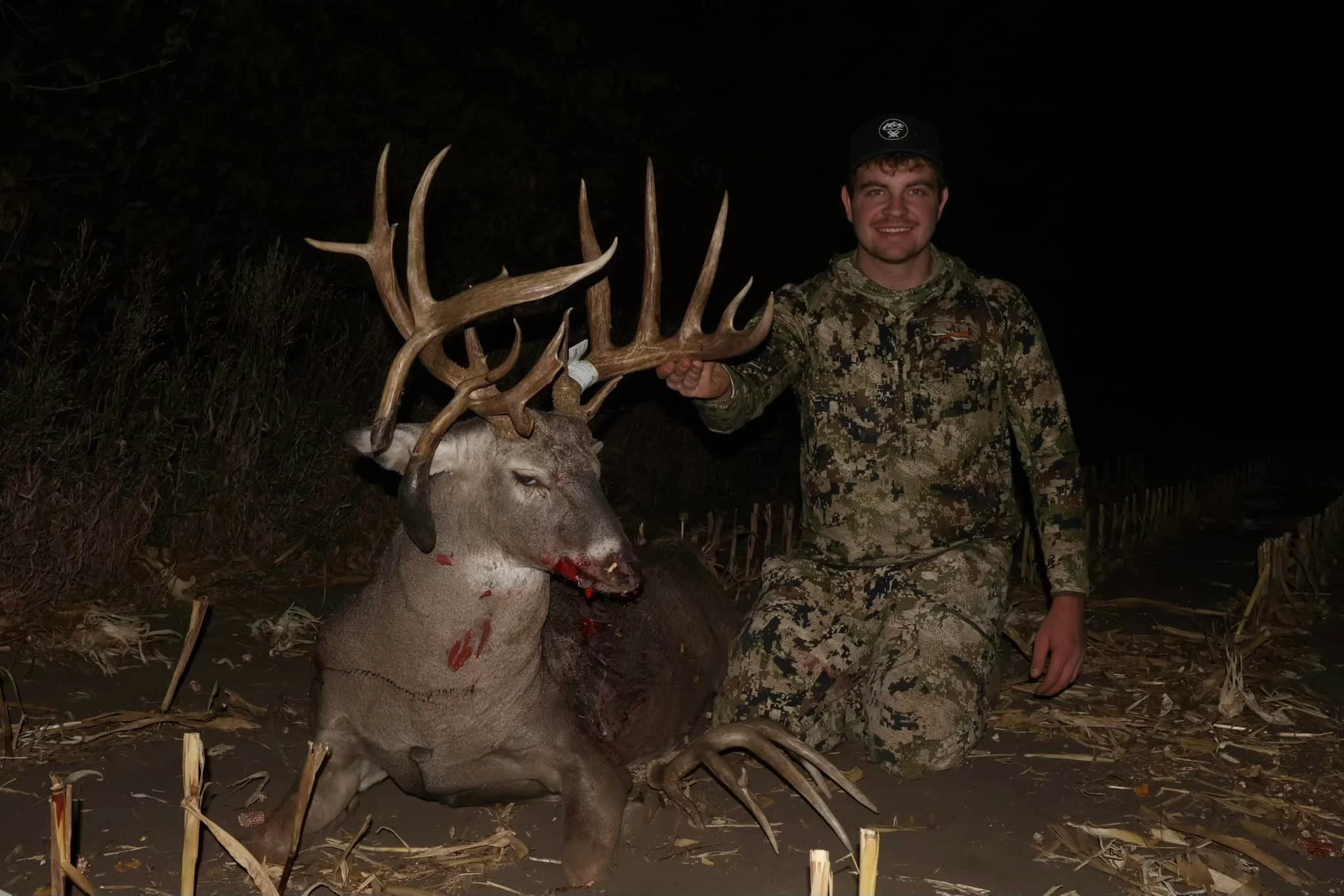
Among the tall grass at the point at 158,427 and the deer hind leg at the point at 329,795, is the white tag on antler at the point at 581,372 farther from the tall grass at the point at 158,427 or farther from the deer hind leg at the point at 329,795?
the tall grass at the point at 158,427

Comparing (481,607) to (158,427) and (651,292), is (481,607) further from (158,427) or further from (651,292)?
(158,427)

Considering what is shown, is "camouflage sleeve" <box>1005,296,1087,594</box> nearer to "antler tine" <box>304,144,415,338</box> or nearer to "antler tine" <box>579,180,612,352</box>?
"antler tine" <box>579,180,612,352</box>

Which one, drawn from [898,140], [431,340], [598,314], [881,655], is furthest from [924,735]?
[898,140]

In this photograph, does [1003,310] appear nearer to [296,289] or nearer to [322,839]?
[322,839]

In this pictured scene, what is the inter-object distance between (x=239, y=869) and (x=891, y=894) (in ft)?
5.96

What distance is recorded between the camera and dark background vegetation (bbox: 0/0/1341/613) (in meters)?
6.80

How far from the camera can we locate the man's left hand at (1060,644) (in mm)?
4512

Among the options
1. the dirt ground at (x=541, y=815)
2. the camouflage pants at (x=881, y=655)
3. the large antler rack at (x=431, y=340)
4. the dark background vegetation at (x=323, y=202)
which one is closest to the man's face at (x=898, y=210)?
the camouflage pants at (x=881, y=655)

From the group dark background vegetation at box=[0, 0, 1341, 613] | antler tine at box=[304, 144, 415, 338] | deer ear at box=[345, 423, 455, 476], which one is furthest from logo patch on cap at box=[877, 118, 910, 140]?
dark background vegetation at box=[0, 0, 1341, 613]

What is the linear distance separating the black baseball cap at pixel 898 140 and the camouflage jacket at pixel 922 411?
46 centimetres

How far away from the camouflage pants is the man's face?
4.02ft

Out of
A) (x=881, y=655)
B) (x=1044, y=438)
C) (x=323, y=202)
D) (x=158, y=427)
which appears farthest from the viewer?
(x=323, y=202)

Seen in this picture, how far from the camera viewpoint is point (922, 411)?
498cm

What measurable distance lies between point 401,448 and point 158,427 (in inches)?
143
